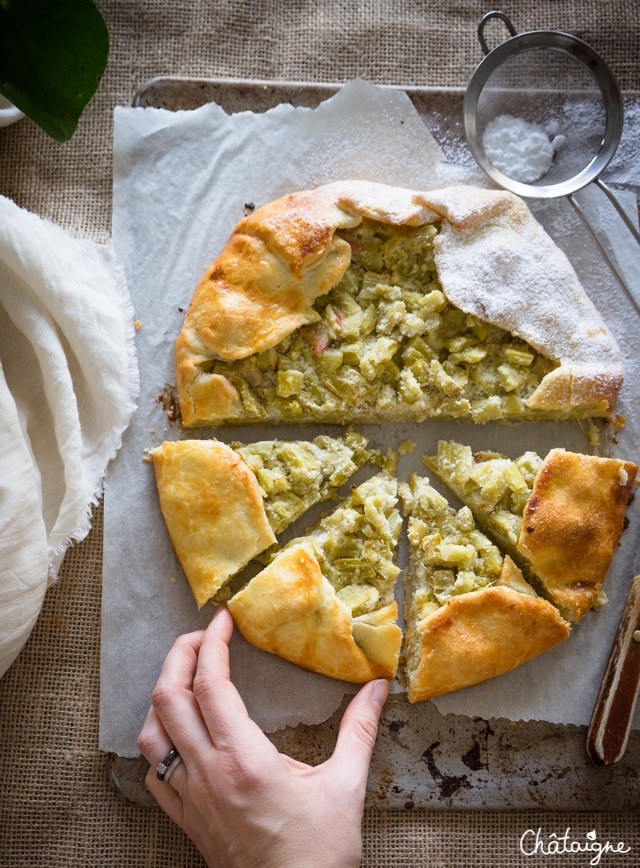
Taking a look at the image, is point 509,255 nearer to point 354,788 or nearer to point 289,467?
point 289,467

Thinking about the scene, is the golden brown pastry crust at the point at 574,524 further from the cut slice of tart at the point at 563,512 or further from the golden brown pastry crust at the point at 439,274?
the golden brown pastry crust at the point at 439,274

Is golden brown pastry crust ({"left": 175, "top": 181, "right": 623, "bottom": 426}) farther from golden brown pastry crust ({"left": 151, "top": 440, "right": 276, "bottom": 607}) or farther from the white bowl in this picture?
the white bowl

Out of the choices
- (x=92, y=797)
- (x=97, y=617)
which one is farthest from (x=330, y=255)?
(x=92, y=797)

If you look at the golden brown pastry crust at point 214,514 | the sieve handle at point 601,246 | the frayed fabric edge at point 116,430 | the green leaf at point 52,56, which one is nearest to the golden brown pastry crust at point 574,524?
the sieve handle at point 601,246

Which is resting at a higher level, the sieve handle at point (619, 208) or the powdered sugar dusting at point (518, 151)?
the powdered sugar dusting at point (518, 151)

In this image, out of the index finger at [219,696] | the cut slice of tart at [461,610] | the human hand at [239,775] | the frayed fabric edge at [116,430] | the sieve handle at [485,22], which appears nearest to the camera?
the human hand at [239,775]

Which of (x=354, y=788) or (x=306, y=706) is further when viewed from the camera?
(x=306, y=706)

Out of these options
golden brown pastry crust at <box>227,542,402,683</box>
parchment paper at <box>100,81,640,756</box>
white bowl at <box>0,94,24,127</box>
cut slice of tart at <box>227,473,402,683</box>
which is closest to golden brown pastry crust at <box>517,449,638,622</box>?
parchment paper at <box>100,81,640,756</box>

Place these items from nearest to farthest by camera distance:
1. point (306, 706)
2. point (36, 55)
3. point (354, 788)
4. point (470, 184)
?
point (36, 55), point (354, 788), point (306, 706), point (470, 184)

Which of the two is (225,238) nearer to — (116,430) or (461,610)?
Answer: (116,430)
